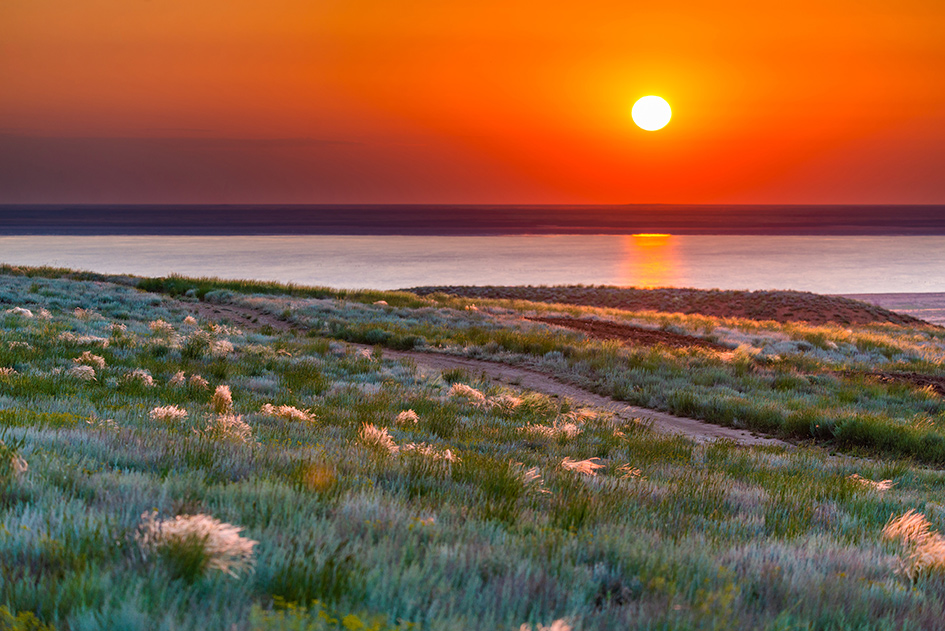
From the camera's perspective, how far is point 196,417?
6855 millimetres

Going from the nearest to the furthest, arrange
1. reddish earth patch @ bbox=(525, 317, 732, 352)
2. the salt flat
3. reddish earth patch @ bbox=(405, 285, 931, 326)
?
1. reddish earth patch @ bbox=(525, 317, 732, 352)
2. reddish earth patch @ bbox=(405, 285, 931, 326)
3. the salt flat

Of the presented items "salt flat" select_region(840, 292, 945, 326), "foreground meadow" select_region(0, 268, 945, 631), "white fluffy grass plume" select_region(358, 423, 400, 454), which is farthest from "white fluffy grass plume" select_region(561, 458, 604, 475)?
"salt flat" select_region(840, 292, 945, 326)

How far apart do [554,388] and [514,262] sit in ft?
236

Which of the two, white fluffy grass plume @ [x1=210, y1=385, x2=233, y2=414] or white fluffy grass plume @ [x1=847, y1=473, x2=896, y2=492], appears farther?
white fluffy grass plume @ [x1=210, y1=385, x2=233, y2=414]

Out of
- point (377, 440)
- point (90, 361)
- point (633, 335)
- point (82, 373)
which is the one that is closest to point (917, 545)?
point (377, 440)

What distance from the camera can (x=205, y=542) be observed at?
9.39ft

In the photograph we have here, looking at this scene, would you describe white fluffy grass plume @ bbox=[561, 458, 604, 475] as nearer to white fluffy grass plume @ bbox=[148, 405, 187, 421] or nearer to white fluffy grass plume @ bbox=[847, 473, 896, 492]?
white fluffy grass plume @ bbox=[847, 473, 896, 492]

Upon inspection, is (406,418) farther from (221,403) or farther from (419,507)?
(419,507)

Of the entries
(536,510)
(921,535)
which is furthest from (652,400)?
(536,510)

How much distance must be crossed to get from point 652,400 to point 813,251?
357 feet

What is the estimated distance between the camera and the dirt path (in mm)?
11195

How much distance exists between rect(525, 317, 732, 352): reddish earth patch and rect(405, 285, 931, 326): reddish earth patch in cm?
1938

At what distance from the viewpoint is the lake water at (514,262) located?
6500cm

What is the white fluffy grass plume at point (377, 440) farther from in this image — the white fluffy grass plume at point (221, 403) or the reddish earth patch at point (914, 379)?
the reddish earth patch at point (914, 379)
